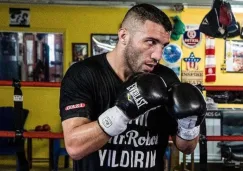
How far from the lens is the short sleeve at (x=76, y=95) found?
1300 millimetres

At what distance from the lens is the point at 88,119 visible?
4.26ft

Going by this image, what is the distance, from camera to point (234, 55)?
5672 millimetres

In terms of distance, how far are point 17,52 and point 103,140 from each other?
4.29 metres

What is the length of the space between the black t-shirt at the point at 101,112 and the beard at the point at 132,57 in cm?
7

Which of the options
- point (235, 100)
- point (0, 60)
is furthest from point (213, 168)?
point (0, 60)

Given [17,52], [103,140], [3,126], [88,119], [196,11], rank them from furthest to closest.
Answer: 1. [196,11]
2. [17,52]
3. [3,126]
4. [88,119]
5. [103,140]

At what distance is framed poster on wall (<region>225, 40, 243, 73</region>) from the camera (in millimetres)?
5664

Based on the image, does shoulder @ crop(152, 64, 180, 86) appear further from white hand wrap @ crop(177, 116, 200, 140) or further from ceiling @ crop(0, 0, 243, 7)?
ceiling @ crop(0, 0, 243, 7)

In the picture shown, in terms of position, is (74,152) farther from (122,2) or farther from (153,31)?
(122,2)

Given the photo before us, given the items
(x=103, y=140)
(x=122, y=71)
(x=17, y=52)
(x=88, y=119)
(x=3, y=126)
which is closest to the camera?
(x=103, y=140)

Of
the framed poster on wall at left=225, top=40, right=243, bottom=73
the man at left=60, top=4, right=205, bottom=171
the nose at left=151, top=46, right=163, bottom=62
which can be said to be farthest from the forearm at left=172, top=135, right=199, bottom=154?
the framed poster on wall at left=225, top=40, right=243, bottom=73

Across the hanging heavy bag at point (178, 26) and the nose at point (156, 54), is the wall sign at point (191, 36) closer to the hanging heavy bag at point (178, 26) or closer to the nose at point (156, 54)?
the hanging heavy bag at point (178, 26)

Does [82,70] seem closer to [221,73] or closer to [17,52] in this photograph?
[17,52]

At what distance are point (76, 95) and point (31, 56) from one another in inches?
160
